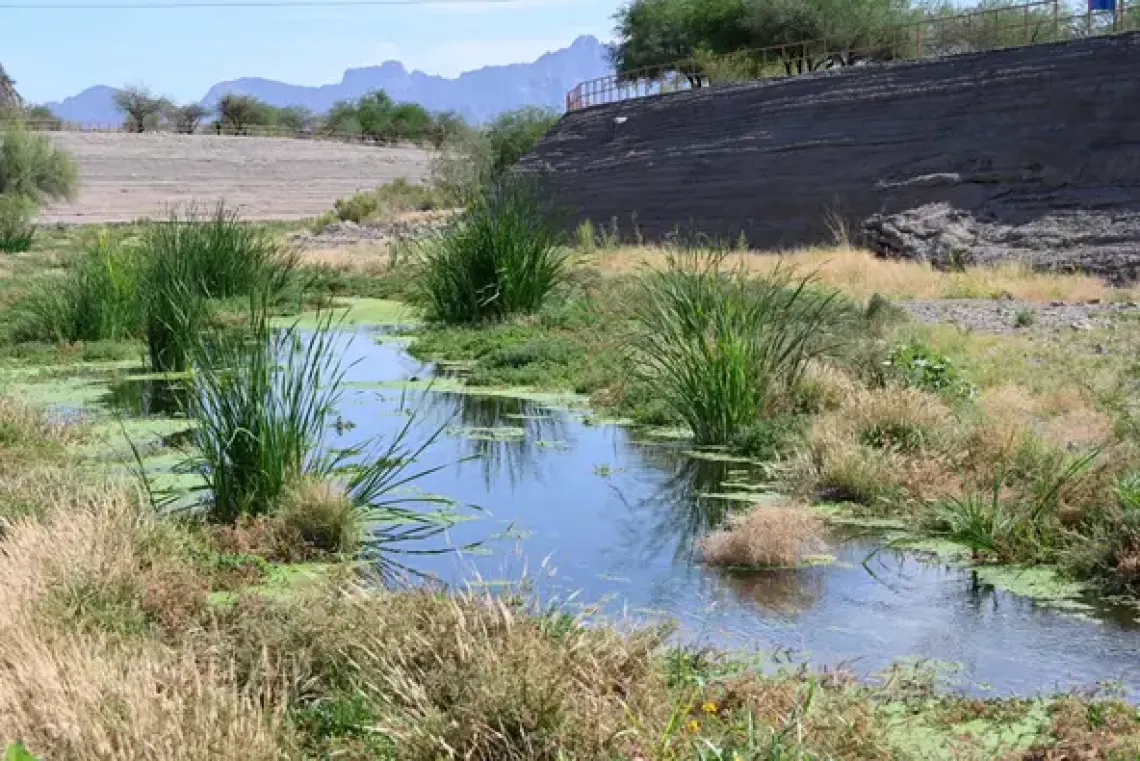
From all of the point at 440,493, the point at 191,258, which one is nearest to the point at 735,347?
the point at 440,493

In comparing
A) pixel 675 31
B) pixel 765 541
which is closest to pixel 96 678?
pixel 765 541

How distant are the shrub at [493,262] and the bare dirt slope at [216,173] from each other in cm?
3864

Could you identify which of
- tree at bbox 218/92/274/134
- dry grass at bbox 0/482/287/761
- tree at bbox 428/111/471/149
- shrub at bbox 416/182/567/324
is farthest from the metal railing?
tree at bbox 218/92/274/134

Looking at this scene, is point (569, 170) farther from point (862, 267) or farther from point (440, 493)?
point (440, 493)

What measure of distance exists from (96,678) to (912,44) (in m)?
40.1

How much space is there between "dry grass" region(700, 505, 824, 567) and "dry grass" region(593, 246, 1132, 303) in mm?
11163

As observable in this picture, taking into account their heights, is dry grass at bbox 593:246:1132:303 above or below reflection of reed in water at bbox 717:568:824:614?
above

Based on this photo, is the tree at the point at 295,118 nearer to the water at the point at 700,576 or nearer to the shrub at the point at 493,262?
the shrub at the point at 493,262

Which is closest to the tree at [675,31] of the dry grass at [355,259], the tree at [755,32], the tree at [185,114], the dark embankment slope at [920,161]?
the tree at [755,32]

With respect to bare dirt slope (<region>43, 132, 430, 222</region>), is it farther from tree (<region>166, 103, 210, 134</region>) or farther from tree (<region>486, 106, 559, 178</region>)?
tree (<region>166, 103, 210, 134</region>)

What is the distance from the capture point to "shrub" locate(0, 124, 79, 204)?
50656 millimetres

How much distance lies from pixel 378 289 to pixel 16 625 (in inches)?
780

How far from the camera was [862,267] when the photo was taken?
25.6 meters

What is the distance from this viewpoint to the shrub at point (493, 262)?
18.6 meters
